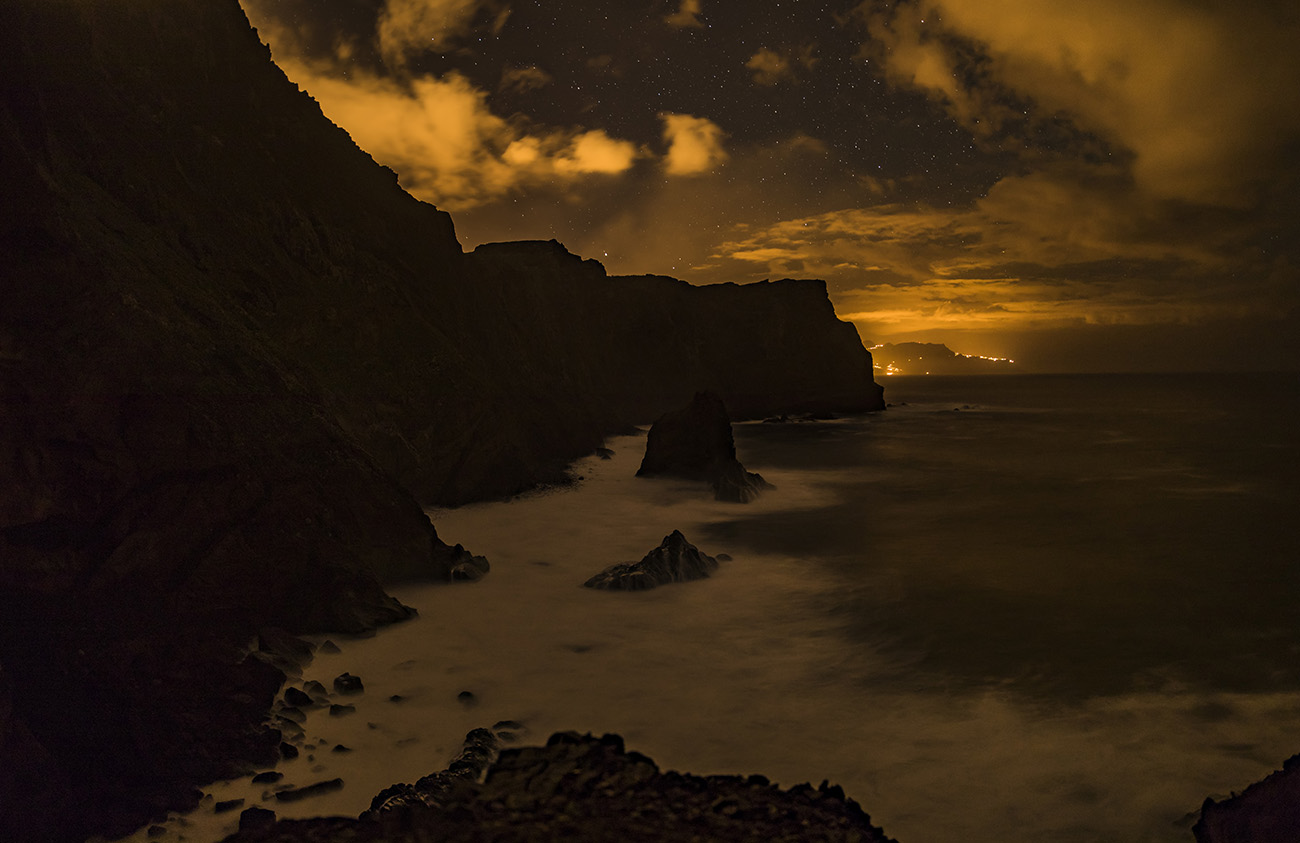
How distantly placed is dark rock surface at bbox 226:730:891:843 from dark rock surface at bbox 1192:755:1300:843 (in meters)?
2.24

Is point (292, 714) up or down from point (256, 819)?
up

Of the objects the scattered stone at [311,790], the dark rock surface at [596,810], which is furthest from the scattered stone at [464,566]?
the scattered stone at [311,790]

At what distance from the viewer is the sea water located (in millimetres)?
6188

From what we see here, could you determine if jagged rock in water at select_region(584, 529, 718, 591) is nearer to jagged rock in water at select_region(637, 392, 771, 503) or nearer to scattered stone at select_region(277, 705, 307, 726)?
scattered stone at select_region(277, 705, 307, 726)

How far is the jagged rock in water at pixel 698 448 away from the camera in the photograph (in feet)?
76.2

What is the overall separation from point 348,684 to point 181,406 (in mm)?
3681

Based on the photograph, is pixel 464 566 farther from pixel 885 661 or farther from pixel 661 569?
pixel 885 661

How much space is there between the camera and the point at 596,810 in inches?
221

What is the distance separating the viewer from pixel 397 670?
8094 mm

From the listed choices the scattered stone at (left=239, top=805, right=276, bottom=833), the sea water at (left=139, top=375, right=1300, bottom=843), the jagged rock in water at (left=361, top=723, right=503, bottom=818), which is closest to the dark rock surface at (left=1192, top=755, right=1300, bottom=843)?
the sea water at (left=139, top=375, right=1300, bottom=843)

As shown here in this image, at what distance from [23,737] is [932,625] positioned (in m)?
10.6

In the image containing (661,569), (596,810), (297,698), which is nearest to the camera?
(596,810)

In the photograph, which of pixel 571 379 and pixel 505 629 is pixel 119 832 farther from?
pixel 571 379

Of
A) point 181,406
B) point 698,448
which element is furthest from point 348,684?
point 698,448
